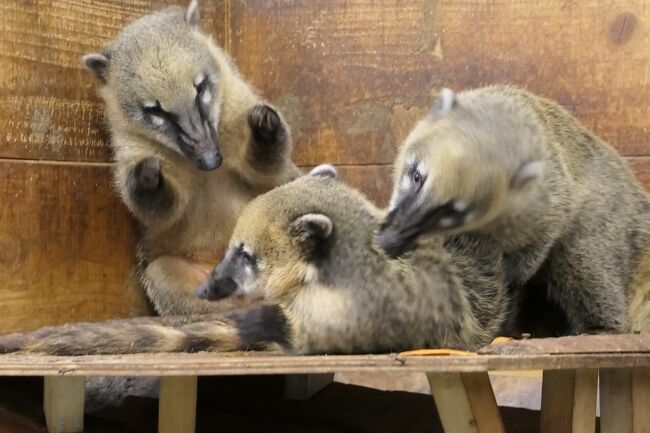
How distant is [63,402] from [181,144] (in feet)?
3.23

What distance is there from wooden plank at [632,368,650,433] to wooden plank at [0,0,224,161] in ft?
6.84

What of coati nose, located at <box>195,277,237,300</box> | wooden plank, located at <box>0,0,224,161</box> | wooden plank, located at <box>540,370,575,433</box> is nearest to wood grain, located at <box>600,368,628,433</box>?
wooden plank, located at <box>540,370,575,433</box>

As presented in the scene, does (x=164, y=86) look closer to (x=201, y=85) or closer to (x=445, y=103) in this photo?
(x=201, y=85)

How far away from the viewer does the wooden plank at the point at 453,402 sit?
6.63 ft

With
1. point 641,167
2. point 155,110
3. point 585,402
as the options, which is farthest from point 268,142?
point 585,402

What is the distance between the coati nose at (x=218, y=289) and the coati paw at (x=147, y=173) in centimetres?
69

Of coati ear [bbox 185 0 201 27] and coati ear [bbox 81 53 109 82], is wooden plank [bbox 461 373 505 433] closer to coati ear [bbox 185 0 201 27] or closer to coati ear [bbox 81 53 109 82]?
coati ear [bbox 81 53 109 82]

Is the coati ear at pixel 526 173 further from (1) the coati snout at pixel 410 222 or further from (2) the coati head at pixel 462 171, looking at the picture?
(1) the coati snout at pixel 410 222

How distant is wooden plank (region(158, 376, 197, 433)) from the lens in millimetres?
2520

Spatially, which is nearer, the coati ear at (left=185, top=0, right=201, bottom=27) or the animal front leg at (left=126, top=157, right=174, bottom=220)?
the animal front leg at (left=126, top=157, right=174, bottom=220)

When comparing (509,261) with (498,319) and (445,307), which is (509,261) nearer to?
(498,319)

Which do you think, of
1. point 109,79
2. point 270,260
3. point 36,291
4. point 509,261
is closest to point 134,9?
point 109,79

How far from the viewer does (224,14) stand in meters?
3.77

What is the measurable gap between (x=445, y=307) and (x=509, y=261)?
0.43 m
